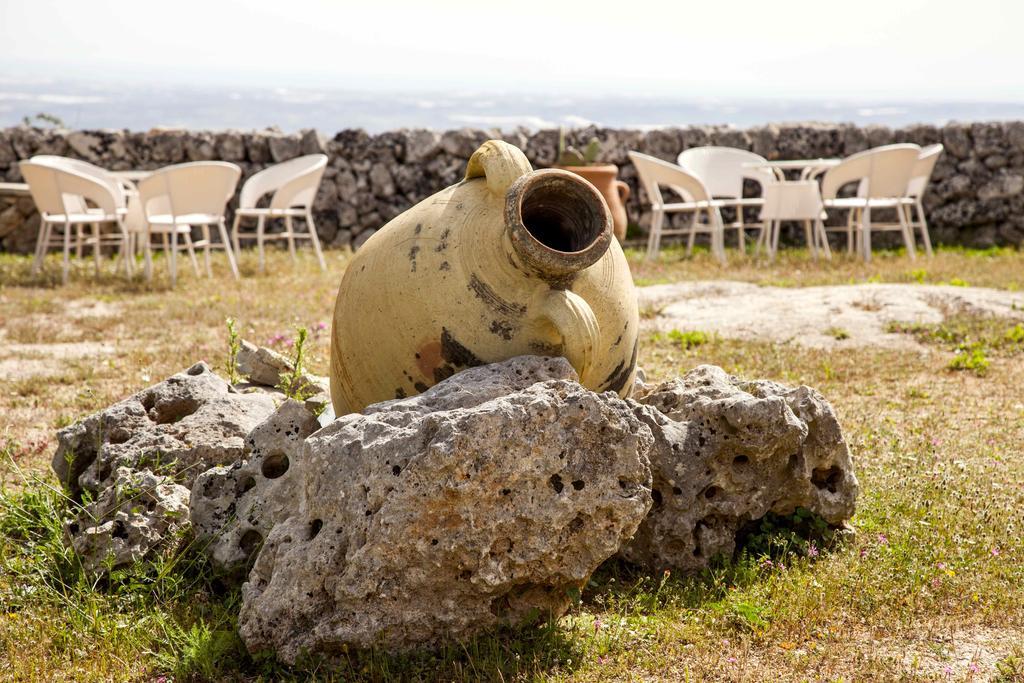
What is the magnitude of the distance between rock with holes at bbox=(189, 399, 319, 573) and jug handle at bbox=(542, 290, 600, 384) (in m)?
0.90

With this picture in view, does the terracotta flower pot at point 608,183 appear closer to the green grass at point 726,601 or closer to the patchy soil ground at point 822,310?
the patchy soil ground at point 822,310

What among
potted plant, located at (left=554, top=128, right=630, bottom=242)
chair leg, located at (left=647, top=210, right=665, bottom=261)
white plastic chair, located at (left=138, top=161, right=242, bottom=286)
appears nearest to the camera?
white plastic chair, located at (left=138, top=161, right=242, bottom=286)

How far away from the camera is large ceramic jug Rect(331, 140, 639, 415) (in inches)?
118

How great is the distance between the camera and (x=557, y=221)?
3254 millimetres

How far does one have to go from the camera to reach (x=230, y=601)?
2.87 meters

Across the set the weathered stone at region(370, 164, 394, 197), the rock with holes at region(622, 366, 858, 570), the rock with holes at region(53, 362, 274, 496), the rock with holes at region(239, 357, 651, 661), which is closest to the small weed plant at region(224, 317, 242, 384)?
the rock with holes at region(53, 362, 274, 496)

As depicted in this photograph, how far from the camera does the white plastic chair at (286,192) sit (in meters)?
9.86

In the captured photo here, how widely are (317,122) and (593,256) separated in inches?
1791

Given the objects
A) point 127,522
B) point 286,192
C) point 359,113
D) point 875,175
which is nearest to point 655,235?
point 875,175

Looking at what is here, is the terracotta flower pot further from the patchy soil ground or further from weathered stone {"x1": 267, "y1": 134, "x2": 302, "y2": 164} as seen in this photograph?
weathered stone {"x1": 267, "y1": 134, "x2": 302, "y2": 164}

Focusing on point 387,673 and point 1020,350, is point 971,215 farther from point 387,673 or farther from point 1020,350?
point 387,673

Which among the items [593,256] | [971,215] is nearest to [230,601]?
[593,256]

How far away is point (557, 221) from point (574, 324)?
1.56 ft

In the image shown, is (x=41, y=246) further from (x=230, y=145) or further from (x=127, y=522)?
(x=127, y=522)
